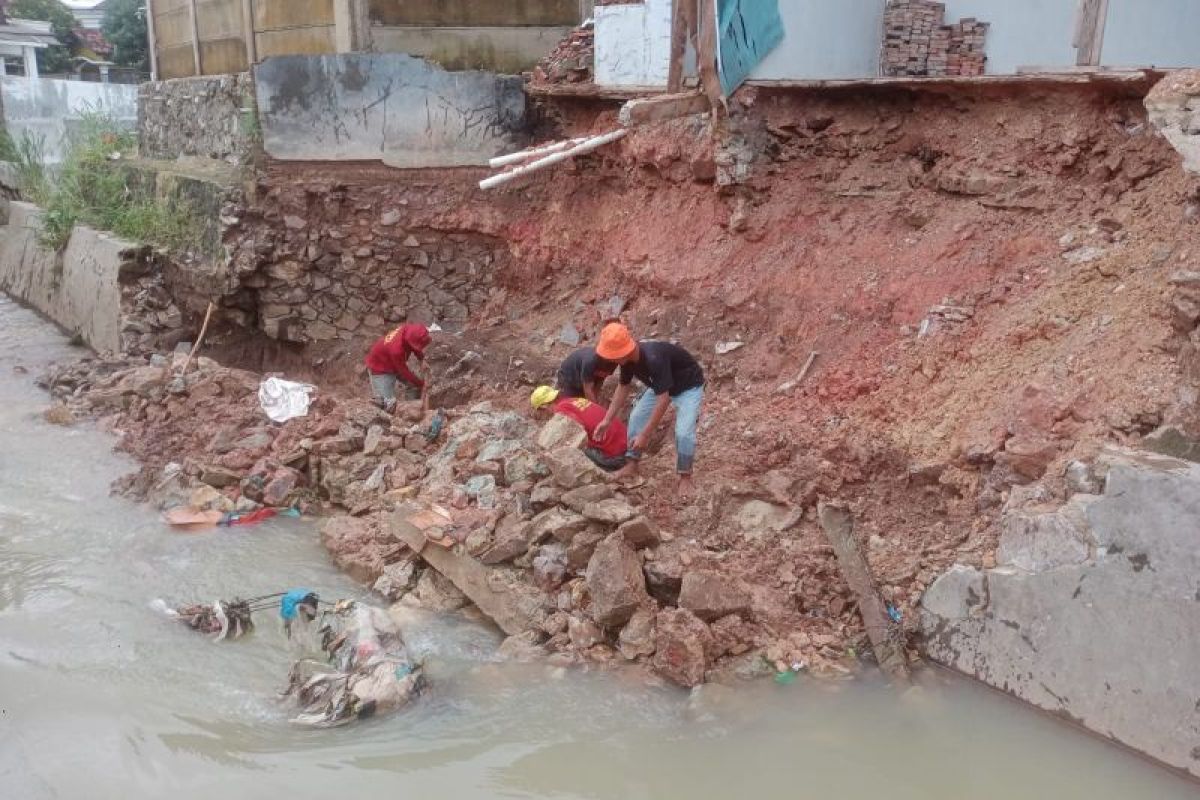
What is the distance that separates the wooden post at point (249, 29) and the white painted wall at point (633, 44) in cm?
460

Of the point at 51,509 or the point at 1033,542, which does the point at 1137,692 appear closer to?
the point at 1033,542

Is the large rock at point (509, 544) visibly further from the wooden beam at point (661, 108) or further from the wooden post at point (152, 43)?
the wooden post at point (152, 43)

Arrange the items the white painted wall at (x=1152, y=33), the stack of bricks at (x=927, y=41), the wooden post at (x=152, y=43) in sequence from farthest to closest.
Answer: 1. the wooden post at (x=152, y=43)
2. the stack of bricks at (x=927, y=41)
3. the white painted wall at (x=1152, y=33)

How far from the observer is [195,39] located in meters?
12.1

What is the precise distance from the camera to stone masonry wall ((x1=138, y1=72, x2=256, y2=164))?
33.8 ft

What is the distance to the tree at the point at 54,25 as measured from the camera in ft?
85.2

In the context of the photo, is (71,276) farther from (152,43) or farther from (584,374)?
(584,374)

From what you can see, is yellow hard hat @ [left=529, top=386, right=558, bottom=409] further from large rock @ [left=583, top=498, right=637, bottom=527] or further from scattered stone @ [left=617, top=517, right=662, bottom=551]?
scattered stone @ [left=617, top=517, right=662, bottom=551]

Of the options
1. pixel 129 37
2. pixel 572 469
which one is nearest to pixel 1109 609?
pixel 572 469

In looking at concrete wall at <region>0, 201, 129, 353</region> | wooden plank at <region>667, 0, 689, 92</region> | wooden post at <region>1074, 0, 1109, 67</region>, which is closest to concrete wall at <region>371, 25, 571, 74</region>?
wooden plank at <region>667, 0, 689, 92</region>

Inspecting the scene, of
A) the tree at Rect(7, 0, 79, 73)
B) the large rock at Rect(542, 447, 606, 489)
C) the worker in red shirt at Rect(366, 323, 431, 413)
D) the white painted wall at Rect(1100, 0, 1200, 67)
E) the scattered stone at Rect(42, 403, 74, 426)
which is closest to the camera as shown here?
the large rock at Rect(542, 447, 606, 489)

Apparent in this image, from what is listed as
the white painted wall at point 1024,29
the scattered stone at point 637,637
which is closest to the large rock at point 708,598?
the scattered stone at point 637,637

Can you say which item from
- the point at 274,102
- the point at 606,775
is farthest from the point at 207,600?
the point at 274,102

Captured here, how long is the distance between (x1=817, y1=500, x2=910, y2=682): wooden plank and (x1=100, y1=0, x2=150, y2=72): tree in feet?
93.0
